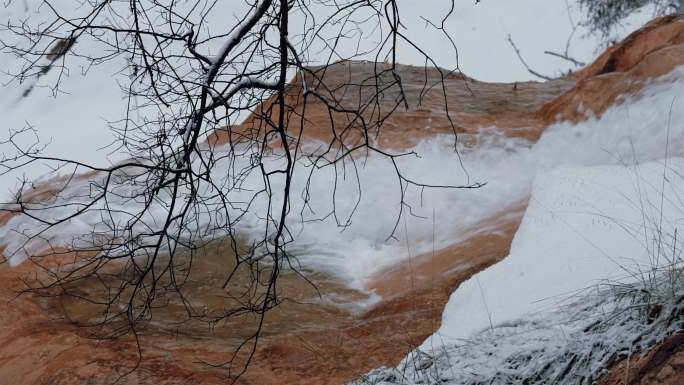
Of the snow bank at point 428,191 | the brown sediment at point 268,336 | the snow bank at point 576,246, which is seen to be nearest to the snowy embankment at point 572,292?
the snow bank at point 576,246

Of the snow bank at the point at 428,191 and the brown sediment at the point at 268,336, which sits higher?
the snow bank at the point at 428,191

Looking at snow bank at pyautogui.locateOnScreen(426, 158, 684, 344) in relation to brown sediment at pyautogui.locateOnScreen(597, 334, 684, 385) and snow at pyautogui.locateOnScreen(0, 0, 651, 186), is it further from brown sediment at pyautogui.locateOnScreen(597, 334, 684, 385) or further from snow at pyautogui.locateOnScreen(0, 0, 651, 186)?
snow at pyautogui.locateOnScreen(0, 0, 651, 186)

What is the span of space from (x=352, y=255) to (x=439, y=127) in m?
2.50

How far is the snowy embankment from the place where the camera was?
255cm

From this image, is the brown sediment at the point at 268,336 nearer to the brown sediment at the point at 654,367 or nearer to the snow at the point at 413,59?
the brown sediment at the point at 654,367

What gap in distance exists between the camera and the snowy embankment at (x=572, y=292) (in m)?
2.55

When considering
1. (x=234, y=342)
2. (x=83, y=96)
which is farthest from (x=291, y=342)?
(x=83, y=96)

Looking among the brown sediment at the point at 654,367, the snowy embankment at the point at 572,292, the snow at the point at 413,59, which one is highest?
the snow at the point at 413,59

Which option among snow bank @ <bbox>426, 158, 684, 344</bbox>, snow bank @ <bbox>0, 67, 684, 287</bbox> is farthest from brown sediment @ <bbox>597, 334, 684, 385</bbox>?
snow bank @ <bbox>0, 67, 684, 287</bbox>

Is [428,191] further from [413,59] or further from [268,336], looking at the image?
[413,59]

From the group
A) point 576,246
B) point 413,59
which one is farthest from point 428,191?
point 413,59

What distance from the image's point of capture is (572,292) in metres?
3.17

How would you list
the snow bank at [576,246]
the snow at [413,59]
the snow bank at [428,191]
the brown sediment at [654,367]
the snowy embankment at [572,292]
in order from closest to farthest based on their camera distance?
the brown sediment at [654,367] → the snowy embankment at [572,292] → the snow bank at [576,246] → the snow bank at [428,191] → the snow at [413,59]

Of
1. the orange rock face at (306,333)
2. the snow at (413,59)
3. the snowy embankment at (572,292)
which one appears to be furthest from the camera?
the snow at (413,59)
